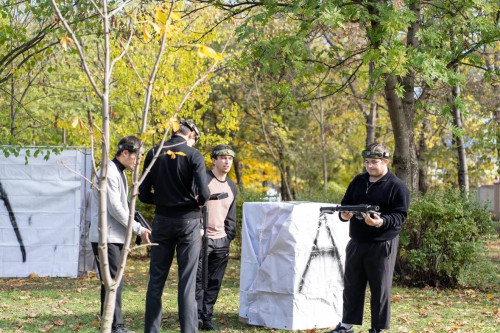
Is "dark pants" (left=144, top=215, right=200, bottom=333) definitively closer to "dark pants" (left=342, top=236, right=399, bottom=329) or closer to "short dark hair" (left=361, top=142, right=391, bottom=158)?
"dark pants" (left=342, top=236, right=399, bottom=329)

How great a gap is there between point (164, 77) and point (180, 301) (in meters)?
11.7

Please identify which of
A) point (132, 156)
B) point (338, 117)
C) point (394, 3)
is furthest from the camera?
point (338, 117)

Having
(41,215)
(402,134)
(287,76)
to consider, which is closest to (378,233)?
(402,134)

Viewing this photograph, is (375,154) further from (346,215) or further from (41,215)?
→ (41,215)

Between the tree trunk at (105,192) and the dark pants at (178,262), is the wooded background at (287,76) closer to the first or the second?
the tree trunk at (105,192)

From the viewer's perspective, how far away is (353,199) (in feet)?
23.2

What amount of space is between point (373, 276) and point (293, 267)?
87cm

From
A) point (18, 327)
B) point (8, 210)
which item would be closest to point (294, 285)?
point (18, 327)

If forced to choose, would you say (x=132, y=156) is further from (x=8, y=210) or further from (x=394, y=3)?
(x=8, y=210)

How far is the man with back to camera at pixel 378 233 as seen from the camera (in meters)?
6.77

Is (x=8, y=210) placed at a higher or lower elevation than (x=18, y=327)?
higher

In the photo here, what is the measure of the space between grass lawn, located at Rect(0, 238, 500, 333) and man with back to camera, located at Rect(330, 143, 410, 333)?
88cm

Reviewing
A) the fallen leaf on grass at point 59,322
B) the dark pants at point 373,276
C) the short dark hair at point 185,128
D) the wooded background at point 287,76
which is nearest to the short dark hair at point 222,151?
the wooded background at point 287,76

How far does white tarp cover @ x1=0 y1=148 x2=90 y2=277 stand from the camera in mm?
12812
